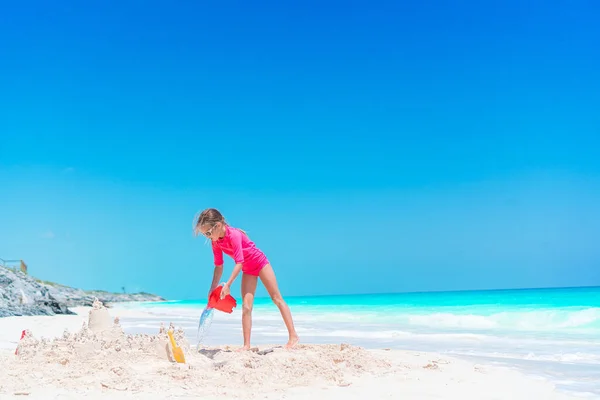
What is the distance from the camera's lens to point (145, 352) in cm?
446

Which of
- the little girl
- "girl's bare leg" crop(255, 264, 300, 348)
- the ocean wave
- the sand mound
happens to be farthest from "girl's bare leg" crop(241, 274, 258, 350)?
the ocean wave

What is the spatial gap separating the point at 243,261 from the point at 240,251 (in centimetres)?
17

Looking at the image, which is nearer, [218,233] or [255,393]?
[255,393]

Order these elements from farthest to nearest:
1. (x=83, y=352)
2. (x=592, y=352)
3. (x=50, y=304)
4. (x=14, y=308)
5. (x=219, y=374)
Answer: (x=50, y=304) → (x=14, y=308) → (x=592, y=352) → (x=83, y=352) → (x=219, y=374)

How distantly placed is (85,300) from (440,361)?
2530 cm

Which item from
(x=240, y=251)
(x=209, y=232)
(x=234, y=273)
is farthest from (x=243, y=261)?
(x=209, y=232)

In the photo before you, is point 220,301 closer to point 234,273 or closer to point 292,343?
point 234,273

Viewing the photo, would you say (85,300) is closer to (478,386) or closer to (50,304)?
(50,304)

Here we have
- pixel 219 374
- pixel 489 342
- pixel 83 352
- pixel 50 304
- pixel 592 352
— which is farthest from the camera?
pixel 50 304

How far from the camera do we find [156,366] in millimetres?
4148

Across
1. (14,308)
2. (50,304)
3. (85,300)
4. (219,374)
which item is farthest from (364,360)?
(85,300)

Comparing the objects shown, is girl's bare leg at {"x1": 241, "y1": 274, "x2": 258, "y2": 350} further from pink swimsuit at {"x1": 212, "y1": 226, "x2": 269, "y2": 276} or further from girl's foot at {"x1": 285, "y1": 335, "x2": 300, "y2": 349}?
girl's foot at {"x1": 285, "y1": 335, "x2": 300, "y2": 349}

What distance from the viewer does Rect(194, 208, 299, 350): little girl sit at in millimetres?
5055

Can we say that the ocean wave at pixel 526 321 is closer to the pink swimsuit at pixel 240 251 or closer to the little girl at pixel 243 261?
the little girl at pixel 243 261
